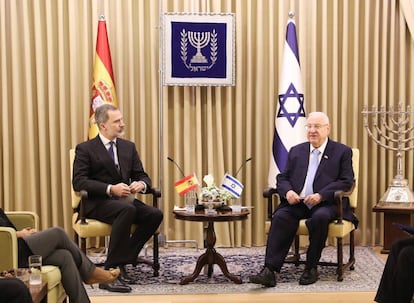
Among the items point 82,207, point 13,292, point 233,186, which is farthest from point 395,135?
point 13,292

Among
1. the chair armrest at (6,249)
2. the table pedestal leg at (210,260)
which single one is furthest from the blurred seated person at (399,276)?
the chair armrest at (6,249)

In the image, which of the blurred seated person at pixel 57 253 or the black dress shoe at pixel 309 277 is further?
the black dress shoe at pixel 309 277

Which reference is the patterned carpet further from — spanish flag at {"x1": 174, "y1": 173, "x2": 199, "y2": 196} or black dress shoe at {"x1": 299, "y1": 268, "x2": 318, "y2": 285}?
spanish flag at {"x1": 174, "y1": 173, "x2": 199, "y2": 196}

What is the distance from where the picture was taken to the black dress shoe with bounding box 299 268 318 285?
461 cm

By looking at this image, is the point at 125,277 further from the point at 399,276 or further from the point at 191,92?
the point at 399,276

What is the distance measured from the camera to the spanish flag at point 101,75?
5602mm

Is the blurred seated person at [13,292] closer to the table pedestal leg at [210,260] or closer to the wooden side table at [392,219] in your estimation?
the table pedestal leg at [210,260]

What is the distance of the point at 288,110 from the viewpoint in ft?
18.5

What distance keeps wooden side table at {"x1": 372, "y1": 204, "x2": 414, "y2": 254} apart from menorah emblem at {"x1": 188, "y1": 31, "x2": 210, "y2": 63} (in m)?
2.08

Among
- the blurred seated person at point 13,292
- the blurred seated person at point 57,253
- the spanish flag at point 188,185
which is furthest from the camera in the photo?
the spanish flag at point 188,185

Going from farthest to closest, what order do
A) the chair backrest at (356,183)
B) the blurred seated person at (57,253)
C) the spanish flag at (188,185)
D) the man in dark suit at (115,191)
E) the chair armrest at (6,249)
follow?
the chair backrest at (356,183) → the spanish flag at (188,185) → the man in dark suit at (115,191) → the blurred seated person at (57,253) → the chair armrest at (6,249)

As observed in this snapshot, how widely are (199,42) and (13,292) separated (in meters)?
3.55

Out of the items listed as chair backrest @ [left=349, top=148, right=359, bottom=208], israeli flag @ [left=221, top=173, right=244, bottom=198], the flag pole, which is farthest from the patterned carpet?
israeli flag @ [left=221, top=173, right=244, bottom=198]

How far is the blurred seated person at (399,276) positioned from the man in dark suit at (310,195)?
1.16 metres
